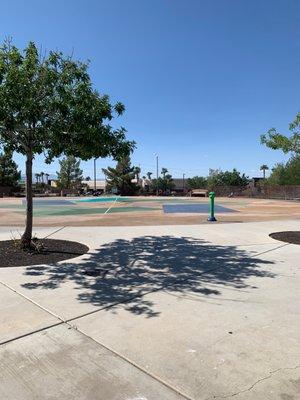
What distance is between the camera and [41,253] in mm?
9188

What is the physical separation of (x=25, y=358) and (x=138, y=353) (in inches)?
42.2

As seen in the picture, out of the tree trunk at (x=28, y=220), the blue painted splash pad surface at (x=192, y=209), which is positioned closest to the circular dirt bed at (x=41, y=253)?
the tree trunk at (x=28, y=220)

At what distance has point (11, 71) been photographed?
8.02 meters

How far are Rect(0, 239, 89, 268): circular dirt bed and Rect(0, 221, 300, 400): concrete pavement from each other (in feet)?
1.52

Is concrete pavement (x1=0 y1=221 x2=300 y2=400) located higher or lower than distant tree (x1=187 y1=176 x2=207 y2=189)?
lower

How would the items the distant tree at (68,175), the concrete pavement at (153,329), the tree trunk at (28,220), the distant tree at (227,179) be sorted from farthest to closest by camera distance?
1. the distant tree at (227,179)
2. the distant tree at (68,175)
3. the tree trunk at (28,220)
4. the concrete pavement at (153,329)

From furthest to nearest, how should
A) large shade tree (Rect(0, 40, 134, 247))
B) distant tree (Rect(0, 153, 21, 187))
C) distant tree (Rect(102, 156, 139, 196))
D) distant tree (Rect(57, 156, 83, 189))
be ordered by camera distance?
distant tree (Rect(57, 156, 83, 189)) → distant tree (Rect(102, 156, 139, 196)) → distant tree (Rect(0, 153, 21, 187)) → large shade tree (Rect(0, 40, 134, 247))

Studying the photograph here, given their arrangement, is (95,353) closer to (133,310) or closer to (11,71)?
(133,310)

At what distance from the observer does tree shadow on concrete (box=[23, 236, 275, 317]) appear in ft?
20.4

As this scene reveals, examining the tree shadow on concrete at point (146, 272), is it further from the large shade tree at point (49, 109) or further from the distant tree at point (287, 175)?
the distant tree at point (287, 175)

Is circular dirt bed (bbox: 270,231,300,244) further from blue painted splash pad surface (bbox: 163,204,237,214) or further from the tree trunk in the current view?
blue painted splash pad surface (bbox: 163,204,237,214)

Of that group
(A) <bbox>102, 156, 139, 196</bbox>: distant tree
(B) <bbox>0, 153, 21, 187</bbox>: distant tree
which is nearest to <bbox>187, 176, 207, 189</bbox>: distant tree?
(A) <bbox>102, 156, 139, 196</bbox>: distant tree

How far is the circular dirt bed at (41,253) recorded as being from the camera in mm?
8406

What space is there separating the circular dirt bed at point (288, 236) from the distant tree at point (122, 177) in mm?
55847
